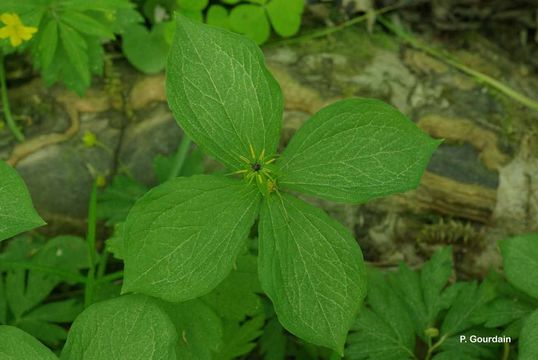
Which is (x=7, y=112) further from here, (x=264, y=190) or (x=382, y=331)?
(x=382, y=331)

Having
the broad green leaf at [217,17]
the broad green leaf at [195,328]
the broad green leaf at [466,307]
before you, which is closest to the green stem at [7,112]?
the broad green leaf at [217,17]

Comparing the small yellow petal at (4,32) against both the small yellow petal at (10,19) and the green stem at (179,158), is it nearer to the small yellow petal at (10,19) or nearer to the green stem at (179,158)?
the small yellow petal at (10,19)

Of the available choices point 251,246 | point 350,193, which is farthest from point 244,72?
point 251,246

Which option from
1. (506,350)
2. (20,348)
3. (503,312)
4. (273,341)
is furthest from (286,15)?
(20,348)

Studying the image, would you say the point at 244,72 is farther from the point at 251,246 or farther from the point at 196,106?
the point at 251,246

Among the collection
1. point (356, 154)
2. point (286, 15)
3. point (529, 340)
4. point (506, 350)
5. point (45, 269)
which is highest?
point (286, 15)

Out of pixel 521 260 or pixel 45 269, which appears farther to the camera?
pixel 45 269
